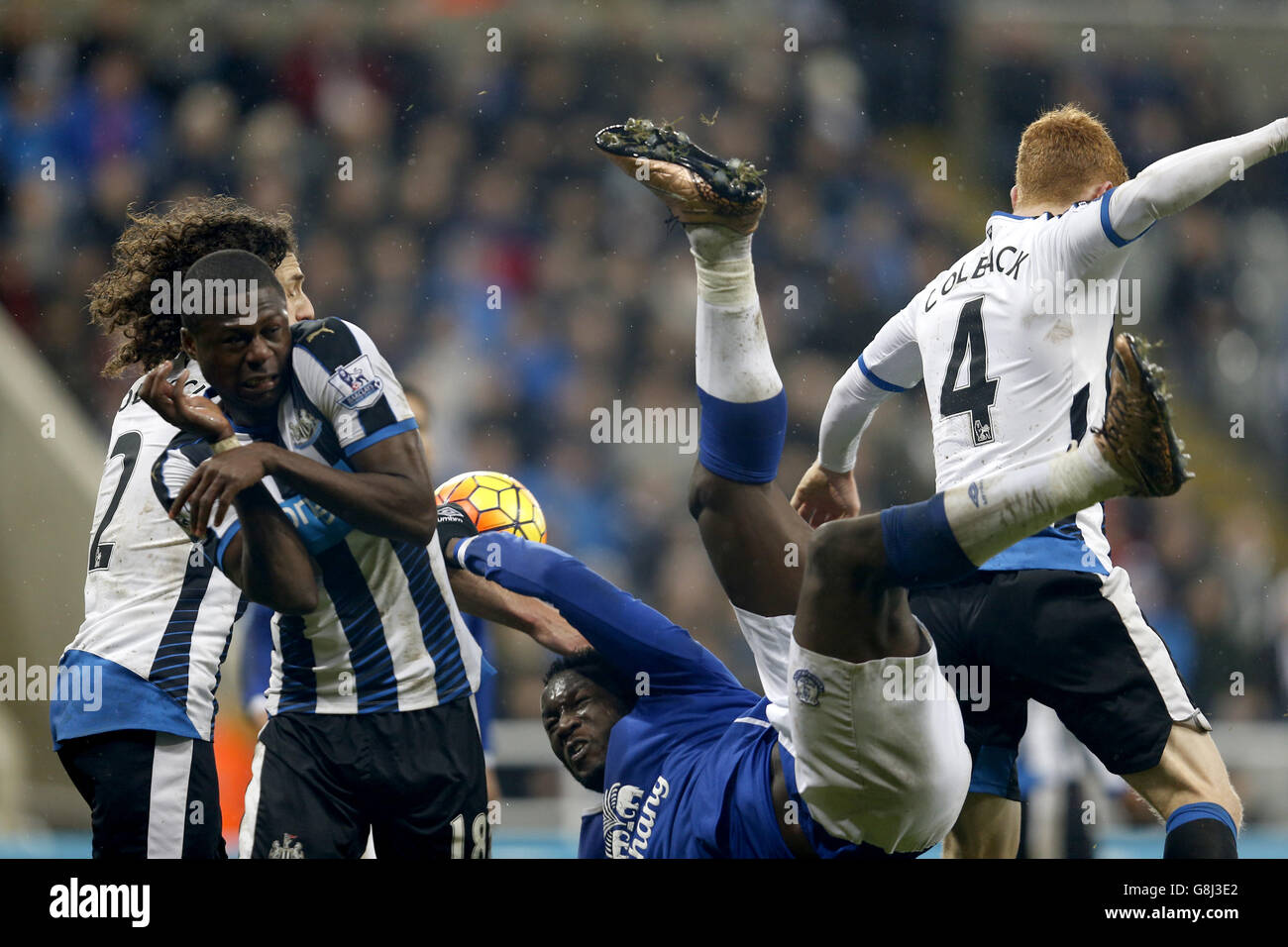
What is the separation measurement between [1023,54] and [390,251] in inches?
170

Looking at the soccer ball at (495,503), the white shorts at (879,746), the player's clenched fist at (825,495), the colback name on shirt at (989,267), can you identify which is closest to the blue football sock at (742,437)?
the white shorts at (879,746)

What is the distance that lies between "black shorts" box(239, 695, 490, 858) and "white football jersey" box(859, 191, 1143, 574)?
4.66 ft

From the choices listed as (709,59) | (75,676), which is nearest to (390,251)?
(709,59)

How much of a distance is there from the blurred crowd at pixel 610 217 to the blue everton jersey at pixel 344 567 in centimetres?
335

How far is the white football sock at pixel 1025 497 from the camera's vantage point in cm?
231

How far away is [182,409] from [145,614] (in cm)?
58

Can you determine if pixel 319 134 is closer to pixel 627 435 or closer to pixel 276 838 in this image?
pixel 627 435

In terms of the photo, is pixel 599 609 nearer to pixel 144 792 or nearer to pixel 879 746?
pixel 879 746

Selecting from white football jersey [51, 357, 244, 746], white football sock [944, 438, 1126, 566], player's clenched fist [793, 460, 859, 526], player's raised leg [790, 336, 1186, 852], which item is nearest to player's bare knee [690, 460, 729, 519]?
player's raised leg [790, 336, 1186, 852]

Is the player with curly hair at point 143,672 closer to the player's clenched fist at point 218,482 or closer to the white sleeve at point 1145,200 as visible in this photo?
the player's clenched fist at point 218,482

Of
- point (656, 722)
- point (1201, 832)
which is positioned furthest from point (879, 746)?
point (1201, 832)

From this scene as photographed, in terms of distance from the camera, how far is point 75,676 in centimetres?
344

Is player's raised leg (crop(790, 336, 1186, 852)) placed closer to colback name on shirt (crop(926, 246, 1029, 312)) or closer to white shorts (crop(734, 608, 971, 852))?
white shorts (crop(734, 608, 971, 852))


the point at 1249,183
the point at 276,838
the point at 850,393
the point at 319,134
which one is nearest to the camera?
the point at 276,838
